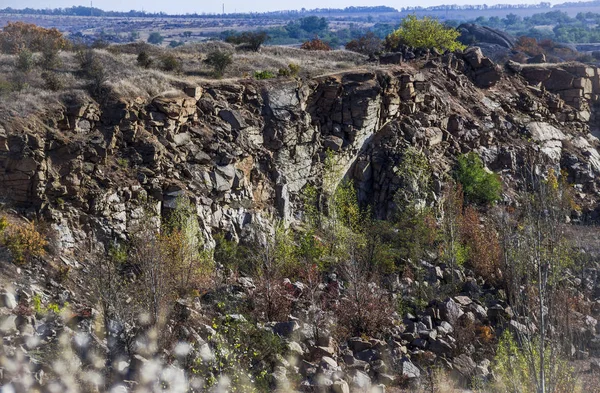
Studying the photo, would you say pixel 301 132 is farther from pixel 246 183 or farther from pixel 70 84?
pixel 70 84

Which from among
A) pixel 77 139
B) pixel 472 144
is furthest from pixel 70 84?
pixel 472 144

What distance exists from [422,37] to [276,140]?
1758 centimetres

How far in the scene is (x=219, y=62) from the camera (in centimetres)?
2952

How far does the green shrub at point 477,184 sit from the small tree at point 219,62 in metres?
11.2

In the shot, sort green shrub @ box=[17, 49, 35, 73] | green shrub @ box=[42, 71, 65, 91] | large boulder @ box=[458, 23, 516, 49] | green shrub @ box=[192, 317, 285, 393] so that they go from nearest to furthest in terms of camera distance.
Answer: green shrub @ box=[192, 317, 285, 393]
green shrub @ box=[42, 71, 65, 91]
green shrub @ box=[17, 49, 35, 73]
large boulder @ box=[458, 23, 516, 49]

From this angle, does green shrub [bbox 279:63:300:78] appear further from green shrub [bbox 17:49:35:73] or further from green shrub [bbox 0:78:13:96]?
green shrub [bbox 0:78:13:96]

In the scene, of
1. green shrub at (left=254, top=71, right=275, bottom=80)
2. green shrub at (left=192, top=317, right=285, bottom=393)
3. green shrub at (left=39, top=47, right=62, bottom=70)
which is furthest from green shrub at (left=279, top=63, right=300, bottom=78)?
green shrub at (left=192, top=317, right=285, bottom=393)

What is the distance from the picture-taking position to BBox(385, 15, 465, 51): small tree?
40844mm

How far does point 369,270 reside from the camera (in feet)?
76.9

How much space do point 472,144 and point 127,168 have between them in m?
17.6

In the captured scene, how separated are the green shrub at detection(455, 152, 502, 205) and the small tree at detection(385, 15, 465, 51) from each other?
11.9 m

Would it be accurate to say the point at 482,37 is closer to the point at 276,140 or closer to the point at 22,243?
the point at 276,140

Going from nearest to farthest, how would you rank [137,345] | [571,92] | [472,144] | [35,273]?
[137,345] → [35,273] → [472,144] → [571,92]

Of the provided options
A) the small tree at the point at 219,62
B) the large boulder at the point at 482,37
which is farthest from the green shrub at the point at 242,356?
the large boulder at the point at 482,37
